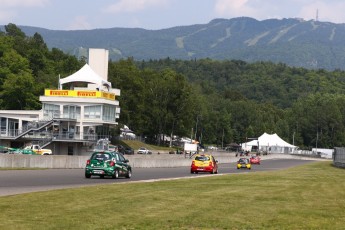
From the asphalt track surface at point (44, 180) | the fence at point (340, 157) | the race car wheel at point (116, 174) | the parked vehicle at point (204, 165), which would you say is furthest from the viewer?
the fence at point (340, 157)

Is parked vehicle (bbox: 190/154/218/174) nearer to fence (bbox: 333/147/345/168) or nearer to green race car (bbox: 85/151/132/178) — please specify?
green race car (bbox: 85/151/132/178)

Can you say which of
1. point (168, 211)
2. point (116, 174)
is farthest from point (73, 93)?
point (168, 211)

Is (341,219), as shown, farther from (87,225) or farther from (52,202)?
(52,202)

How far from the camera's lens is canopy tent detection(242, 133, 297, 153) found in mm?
170625

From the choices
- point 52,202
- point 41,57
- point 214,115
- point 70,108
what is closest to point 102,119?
point 70,108

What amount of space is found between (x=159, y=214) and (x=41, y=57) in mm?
141144

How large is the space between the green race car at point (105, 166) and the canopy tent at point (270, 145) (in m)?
131

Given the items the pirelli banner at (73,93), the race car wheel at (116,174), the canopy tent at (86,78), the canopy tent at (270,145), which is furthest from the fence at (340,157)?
the canopy tent at (270,145)

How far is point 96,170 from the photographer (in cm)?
3769

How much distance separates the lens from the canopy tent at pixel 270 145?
171 m

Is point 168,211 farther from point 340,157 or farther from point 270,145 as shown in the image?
point 270,145

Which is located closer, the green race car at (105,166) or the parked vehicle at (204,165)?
the green race car at (105,166)

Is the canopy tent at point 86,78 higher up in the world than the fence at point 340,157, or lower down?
higher up

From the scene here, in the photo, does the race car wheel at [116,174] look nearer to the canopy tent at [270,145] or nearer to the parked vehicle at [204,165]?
the parked vehicle at [204,165]
